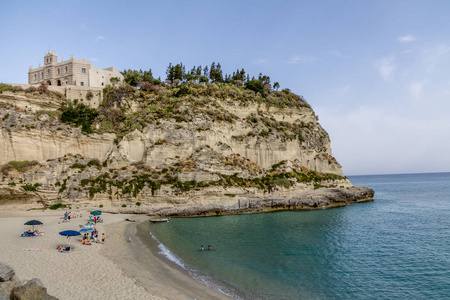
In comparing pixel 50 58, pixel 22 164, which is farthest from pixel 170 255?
pixel 50 58

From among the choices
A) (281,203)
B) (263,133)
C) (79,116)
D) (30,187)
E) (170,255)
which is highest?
(79,116)

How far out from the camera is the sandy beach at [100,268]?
52.6ft

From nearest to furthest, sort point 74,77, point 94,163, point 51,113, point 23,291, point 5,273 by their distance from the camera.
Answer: point 23,291 < point 5,273 < point 94,163 < point 51,113 < point 74,77

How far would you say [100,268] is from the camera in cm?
1967

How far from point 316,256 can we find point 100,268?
17574 mm

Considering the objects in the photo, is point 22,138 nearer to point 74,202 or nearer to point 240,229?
point 74,202

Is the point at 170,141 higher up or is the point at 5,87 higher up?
the point at 5,87

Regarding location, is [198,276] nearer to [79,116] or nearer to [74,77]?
[79,116]

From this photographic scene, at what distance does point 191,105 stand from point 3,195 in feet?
121

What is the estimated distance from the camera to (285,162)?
210 ft

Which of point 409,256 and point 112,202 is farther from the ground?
point 112,202

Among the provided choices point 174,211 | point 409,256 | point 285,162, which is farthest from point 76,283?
point 285,162

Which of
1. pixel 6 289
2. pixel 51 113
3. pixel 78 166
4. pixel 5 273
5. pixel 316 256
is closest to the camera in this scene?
pixel 6 289

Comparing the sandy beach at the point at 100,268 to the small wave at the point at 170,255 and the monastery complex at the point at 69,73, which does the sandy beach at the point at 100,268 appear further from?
A: the monastery complex at the point at 69,73
